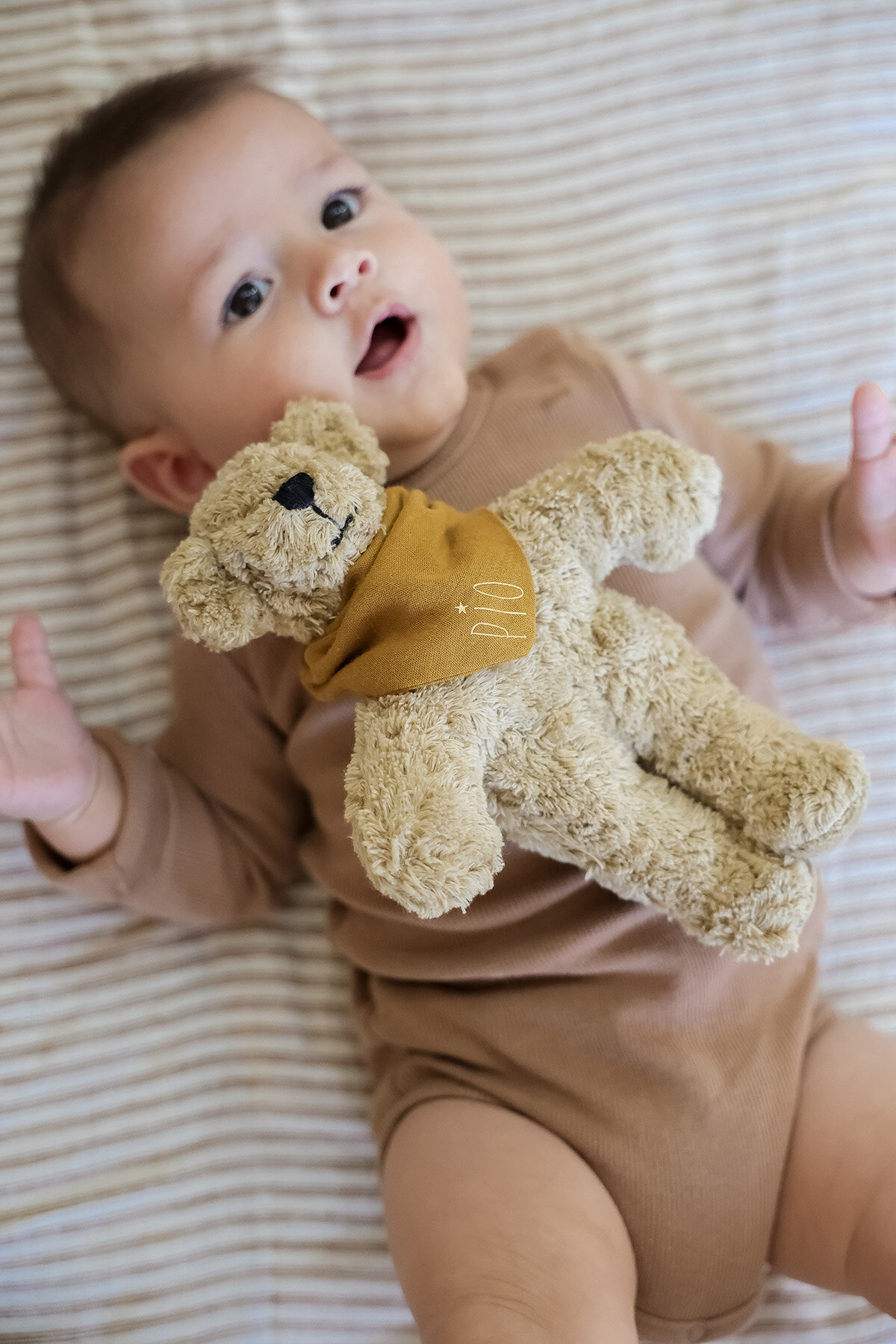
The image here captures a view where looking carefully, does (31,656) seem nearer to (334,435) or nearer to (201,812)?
(201,812)

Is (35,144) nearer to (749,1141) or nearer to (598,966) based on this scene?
(598,966)

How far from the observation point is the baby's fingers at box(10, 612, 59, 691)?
38.3 inches

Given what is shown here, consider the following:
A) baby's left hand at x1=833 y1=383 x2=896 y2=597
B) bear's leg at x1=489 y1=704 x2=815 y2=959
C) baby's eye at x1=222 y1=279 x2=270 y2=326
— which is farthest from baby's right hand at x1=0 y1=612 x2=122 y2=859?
baby's left hand at x1=833 y1=383 x2=896 y2=597

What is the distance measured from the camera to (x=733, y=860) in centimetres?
67

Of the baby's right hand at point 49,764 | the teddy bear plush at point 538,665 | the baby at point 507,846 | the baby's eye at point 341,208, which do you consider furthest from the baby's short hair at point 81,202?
the teddy bear plush at point 538,665

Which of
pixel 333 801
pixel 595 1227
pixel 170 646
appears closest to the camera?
pixel 595 1227

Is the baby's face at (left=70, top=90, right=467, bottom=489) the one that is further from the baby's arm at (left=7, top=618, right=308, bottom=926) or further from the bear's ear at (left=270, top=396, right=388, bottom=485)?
the baby's arm at (left=7, top=618, right=308, bottom=926)

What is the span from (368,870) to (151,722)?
23.5 inches

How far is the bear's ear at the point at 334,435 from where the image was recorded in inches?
27.4

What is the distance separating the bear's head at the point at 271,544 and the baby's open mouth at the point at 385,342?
25 cm

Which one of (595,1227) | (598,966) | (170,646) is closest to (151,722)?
(170,646)

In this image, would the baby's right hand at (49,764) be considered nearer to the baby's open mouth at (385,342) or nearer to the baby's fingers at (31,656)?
the baby's fingers at (31,656)

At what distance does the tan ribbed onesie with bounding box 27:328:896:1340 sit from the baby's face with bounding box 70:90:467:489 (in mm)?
108

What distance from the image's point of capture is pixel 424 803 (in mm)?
574
